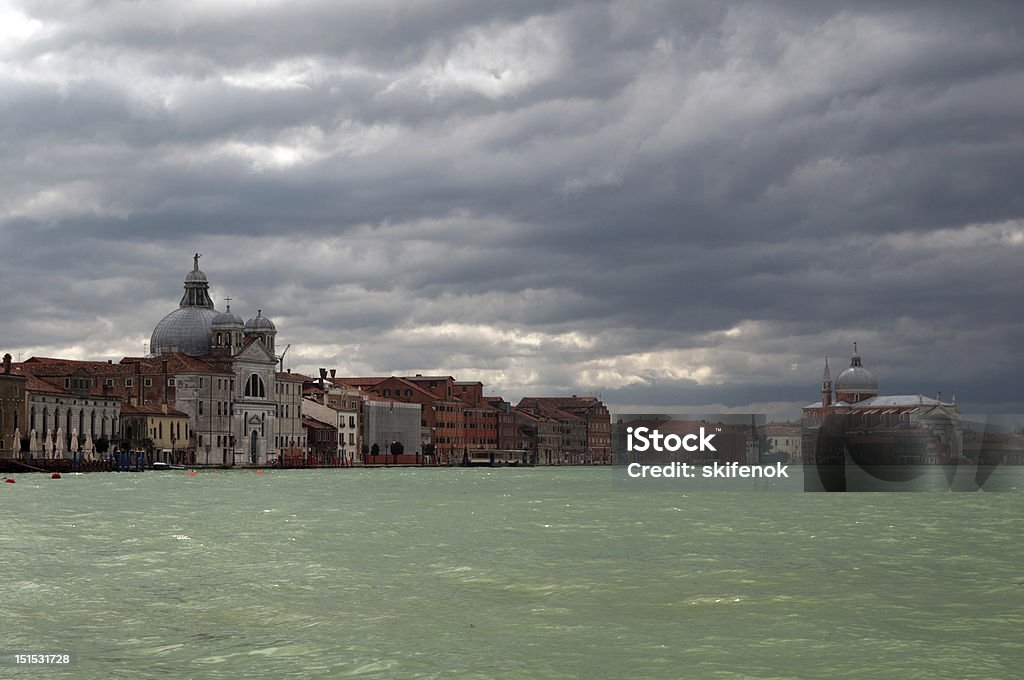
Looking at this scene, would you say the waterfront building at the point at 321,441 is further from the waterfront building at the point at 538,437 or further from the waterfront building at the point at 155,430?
the waterfront building at the point at 538,437

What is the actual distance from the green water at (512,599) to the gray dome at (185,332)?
91.7 meters

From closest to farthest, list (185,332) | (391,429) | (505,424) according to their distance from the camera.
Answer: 1. (185,332)
2. (391,429)
3. (505,424)

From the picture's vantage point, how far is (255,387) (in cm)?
12081

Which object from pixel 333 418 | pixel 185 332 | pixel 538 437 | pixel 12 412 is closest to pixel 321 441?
pixel 333 418

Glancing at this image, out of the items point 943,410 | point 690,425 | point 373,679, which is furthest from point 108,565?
point 943,410

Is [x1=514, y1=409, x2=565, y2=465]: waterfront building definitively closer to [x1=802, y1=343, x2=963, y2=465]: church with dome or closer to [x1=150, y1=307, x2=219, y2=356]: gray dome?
[x1=802, y1=343, x2=963, y2=465]: church with dome

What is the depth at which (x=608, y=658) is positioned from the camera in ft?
40.0

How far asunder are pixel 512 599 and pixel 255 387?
106501mm

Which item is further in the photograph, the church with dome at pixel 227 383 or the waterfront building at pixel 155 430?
the church with dome at pixel 227 383

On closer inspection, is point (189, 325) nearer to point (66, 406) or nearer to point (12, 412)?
point (66, 406)

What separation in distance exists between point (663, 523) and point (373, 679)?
69.2ft

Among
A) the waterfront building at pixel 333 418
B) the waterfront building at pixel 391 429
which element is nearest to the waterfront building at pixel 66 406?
the waterfront building at pixel 333 418

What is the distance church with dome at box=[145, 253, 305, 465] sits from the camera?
115625mm

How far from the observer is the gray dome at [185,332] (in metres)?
122
